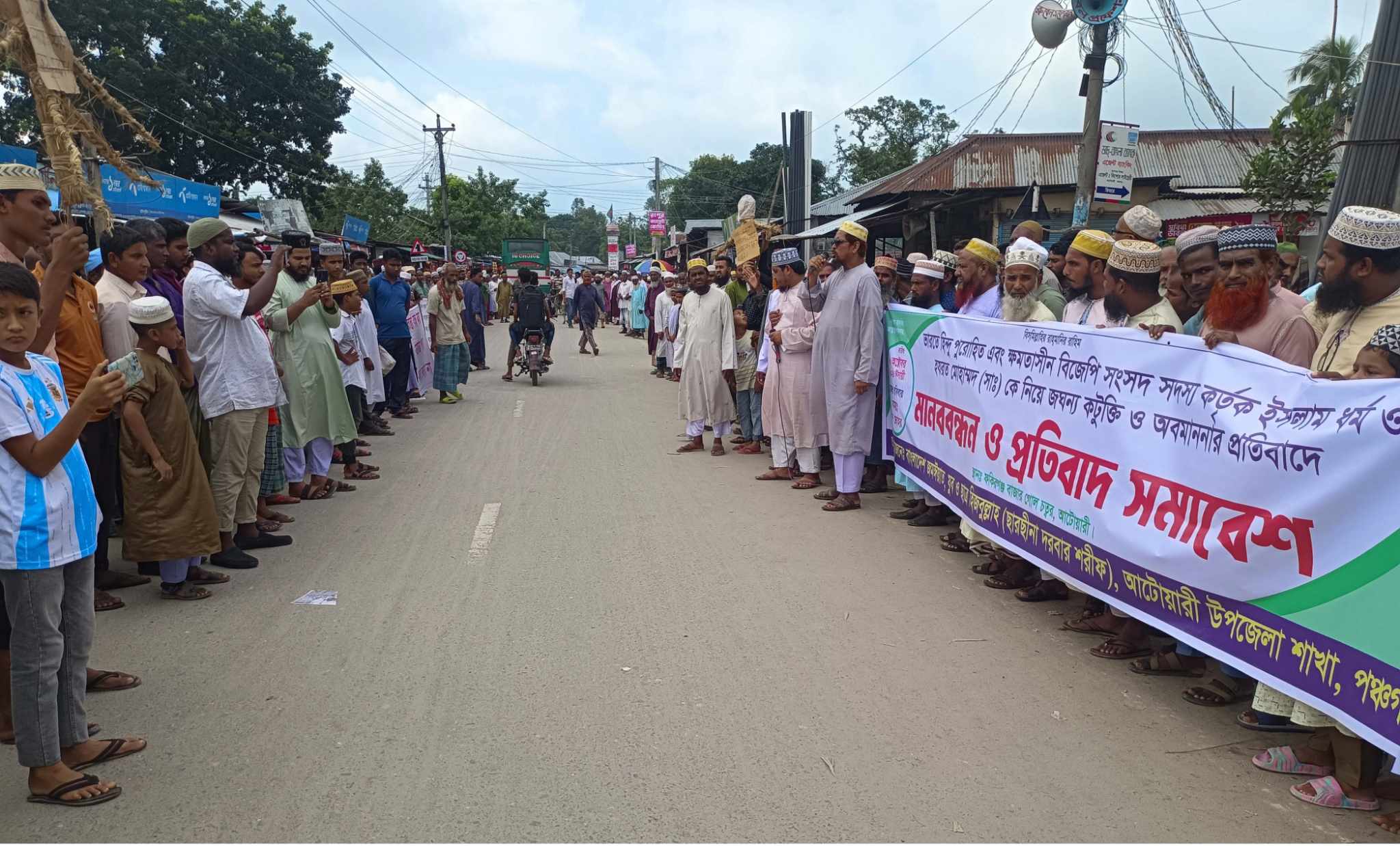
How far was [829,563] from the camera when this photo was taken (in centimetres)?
580

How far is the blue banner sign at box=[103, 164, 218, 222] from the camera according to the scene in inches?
658

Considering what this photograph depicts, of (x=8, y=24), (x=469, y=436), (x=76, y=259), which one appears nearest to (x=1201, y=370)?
(x=76, y=259)

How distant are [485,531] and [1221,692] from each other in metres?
4.47

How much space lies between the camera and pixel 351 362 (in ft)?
27.6

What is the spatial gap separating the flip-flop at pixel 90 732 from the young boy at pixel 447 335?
A: 10.4 m

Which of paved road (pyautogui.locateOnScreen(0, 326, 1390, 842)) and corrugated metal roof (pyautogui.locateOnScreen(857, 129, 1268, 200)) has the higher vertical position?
corrugated metal roof (pyautogui.locateOnScreen(857, 129, 1268, 200))

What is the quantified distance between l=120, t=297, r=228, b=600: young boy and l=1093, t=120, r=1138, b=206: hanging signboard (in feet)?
29.4

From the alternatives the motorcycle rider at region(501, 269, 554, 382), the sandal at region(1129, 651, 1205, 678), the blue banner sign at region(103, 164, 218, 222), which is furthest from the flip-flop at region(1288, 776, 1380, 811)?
the blue banner sign at region(103, 164, 218, 222)

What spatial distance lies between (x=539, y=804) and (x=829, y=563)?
121 inches

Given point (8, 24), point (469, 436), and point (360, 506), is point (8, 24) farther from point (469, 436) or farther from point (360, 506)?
point (469, 436)

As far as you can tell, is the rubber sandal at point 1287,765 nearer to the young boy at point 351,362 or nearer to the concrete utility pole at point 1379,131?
the concrete utility pole at point 1379,131

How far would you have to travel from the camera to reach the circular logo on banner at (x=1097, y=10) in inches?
400

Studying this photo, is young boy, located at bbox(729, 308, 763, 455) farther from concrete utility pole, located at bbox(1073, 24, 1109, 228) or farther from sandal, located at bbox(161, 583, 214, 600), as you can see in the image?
sandal, located at bbox(161, 583, 214, 600)

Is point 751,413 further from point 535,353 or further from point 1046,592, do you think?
point 535,353
